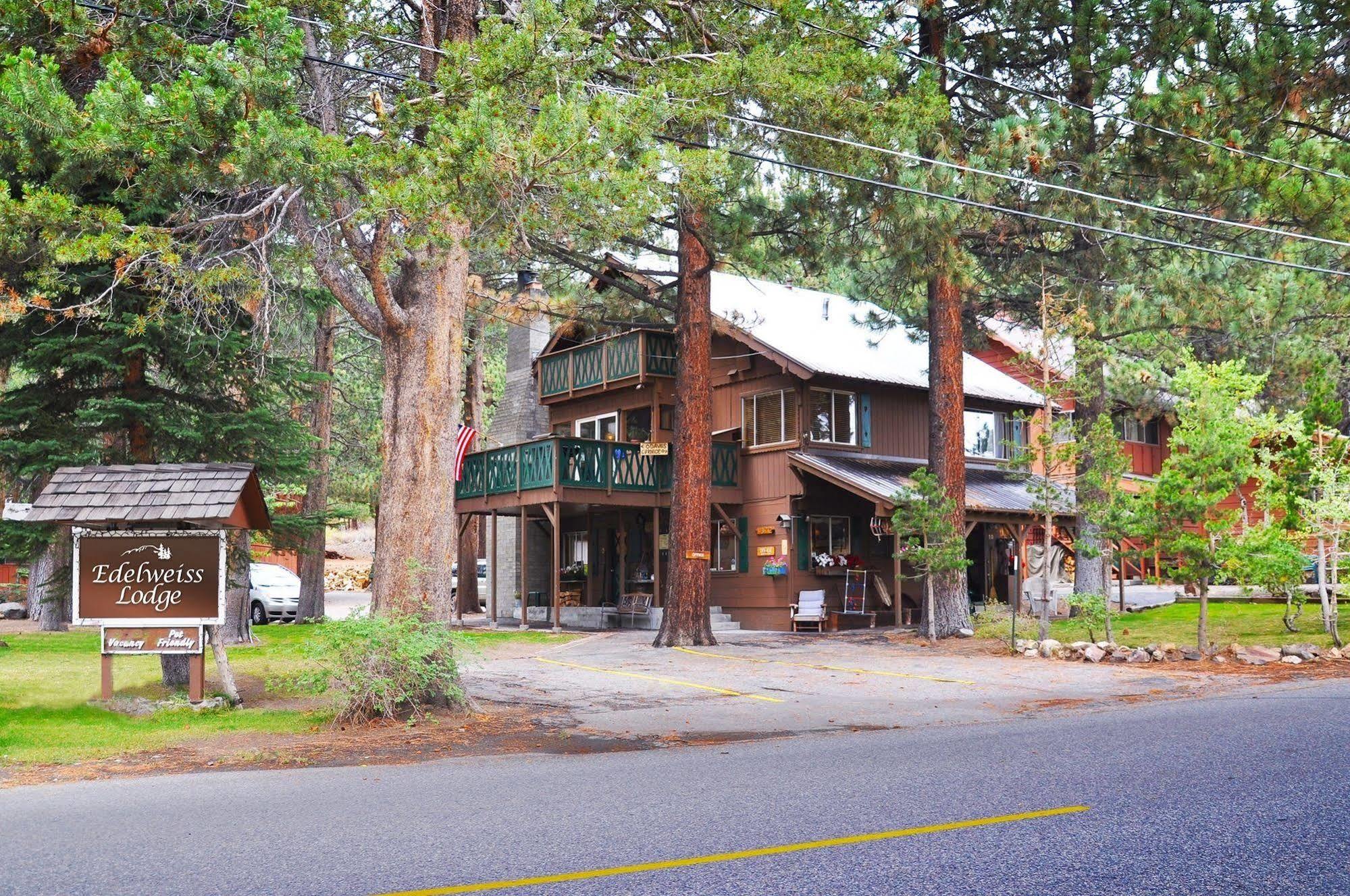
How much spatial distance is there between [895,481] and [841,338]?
5520 millimetres

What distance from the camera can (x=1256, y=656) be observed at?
17703 millimetres

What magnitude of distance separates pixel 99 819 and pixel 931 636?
56.9 ft

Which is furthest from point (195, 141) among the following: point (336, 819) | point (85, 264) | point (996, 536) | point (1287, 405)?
point (1287, 405)

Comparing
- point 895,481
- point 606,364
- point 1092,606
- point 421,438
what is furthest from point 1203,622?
point 606,364

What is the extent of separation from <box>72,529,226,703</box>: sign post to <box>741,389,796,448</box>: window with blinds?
1741 cm

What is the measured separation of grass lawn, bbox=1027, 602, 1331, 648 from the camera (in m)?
20.4

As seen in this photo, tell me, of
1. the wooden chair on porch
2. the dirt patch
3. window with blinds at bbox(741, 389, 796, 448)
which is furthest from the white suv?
the dirt patch

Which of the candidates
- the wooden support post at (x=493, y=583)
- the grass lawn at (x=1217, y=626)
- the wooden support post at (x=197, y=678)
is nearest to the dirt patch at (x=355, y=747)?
the wooden support post at (x=197, y=678)

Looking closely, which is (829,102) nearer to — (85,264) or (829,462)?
(85,264)

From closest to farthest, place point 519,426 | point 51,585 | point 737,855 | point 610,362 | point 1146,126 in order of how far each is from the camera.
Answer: point 737,855, point 1146,126, point 51,585, point 610,362, point 519,426

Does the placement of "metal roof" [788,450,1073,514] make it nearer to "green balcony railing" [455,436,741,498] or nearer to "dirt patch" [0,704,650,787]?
"green balcony railing" [455,436,741,498]

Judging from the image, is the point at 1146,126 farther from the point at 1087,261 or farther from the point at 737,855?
the point at 737,855

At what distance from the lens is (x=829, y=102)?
48.7ft

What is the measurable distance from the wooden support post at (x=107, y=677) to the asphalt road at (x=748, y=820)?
417cm
